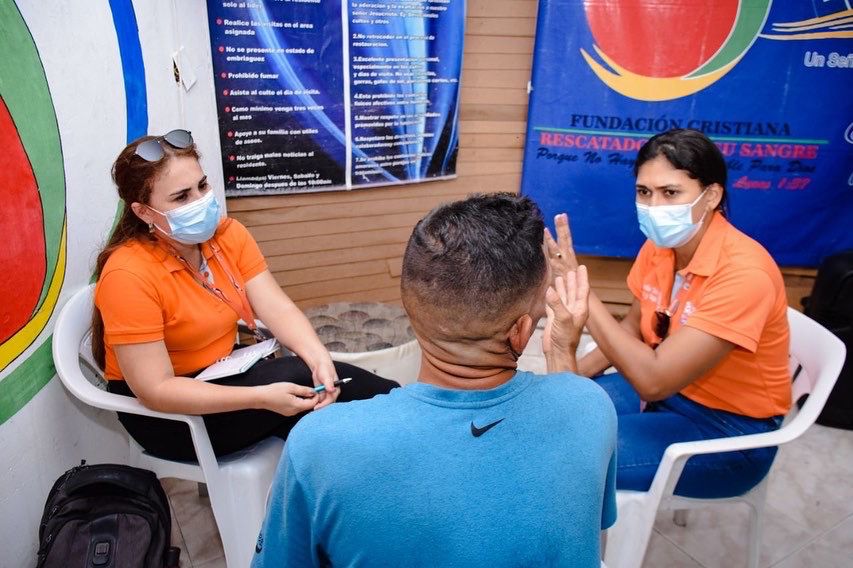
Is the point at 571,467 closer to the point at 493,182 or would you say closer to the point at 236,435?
the point at 236,435

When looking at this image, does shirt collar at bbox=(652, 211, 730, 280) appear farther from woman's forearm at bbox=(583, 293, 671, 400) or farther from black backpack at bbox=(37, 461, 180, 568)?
black backpack at bbox=(37, 461, 180, 568)

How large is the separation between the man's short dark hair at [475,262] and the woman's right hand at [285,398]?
0.84 meters

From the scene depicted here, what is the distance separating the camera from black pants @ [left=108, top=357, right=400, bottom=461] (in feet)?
5.39

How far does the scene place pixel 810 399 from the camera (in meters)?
1.56

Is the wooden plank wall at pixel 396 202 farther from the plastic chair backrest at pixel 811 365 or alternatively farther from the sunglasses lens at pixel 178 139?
the plastic chair backrest at pixel 811 365

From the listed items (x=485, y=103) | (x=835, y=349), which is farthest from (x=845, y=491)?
(x=485, y=103)

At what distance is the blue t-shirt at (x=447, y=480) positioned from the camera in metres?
0.77

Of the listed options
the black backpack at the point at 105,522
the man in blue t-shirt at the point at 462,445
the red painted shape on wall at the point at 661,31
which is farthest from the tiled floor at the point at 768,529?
the red painted shape on wall at the point at 661,31

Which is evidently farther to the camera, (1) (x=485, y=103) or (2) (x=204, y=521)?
(1) (x=485, y=103)

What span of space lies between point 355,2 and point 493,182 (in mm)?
1169

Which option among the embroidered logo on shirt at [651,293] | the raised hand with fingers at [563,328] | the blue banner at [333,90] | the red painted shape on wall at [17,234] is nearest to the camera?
the raised hand with fingers at [563,328]

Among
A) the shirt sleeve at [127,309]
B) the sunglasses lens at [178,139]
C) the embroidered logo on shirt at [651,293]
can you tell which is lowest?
the embroidered logo on shirt at [651,293]

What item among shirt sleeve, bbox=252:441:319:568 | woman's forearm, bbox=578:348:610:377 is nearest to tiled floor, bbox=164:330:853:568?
woman's forearm, bbox=578:348:610:377

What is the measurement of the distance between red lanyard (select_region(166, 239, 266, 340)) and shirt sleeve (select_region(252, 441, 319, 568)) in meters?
0.98
